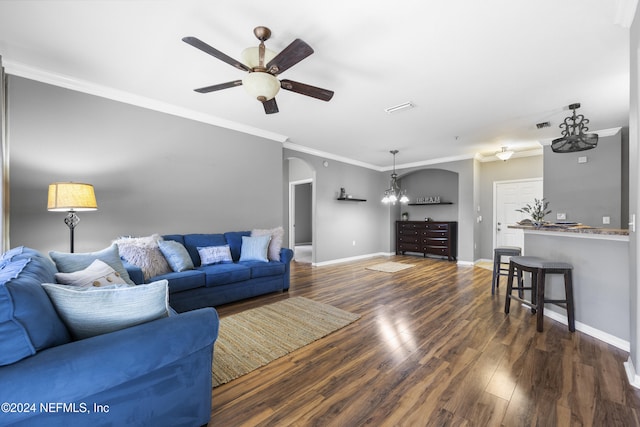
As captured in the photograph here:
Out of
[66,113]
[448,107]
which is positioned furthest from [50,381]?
[448,107]

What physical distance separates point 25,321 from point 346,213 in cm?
618

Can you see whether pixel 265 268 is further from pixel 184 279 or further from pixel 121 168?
pixel 121 168

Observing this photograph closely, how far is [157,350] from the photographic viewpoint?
119 centimetres

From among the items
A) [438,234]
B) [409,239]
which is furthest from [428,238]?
[409,239]

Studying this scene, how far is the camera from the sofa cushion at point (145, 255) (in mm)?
2881

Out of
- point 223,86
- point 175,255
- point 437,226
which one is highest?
point 223,86

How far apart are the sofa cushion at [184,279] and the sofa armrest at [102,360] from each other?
183cm

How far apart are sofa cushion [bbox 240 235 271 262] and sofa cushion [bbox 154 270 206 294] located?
82 cm

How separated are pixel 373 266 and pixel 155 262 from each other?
441cm

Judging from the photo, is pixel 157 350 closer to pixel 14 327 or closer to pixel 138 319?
pixel 138 319

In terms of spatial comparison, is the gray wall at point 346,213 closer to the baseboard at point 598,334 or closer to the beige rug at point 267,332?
the beige rug at point 267,332

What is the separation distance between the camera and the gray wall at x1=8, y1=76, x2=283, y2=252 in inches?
109

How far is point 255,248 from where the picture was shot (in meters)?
3.92

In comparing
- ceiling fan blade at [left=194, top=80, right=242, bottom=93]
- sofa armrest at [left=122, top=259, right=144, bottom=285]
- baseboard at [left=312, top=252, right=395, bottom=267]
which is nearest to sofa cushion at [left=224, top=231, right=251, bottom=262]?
sofa armrest at [left=122, top=259, right=144, bottom=285]
